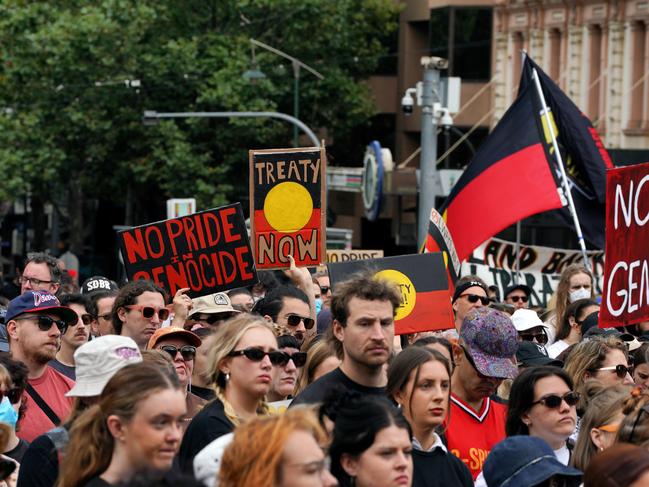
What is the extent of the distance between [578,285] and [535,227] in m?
26.4

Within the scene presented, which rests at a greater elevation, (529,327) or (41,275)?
(41,275)

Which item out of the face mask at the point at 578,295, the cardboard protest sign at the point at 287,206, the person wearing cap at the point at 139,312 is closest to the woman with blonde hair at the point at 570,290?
the face mask at the point at 578,295

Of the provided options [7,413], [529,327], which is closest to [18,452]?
[7,413]

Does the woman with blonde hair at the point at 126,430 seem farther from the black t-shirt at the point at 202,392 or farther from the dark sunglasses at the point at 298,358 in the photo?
the black t-shirt at the point at 202,392

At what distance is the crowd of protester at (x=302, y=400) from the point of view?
18.6 ft

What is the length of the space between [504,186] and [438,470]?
10.9m

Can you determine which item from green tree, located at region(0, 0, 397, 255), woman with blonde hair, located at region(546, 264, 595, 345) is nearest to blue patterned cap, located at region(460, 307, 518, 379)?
woman with blonde hair, located at region(546, 264, 595, 345)

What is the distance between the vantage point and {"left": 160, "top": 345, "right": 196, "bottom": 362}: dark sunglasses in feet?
28.4

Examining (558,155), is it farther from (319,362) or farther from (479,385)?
(479,385)

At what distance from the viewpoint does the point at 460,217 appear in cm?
1758

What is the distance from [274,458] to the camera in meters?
5.18

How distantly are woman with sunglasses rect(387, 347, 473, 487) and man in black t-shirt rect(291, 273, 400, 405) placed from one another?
0.09 meters

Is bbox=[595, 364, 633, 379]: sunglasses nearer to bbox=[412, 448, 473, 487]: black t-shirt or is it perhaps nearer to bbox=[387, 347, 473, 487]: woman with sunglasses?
bbox=[387, 347, 473, 487]: woman with sunglasses

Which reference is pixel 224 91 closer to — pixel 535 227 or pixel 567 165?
pixel 535 227
